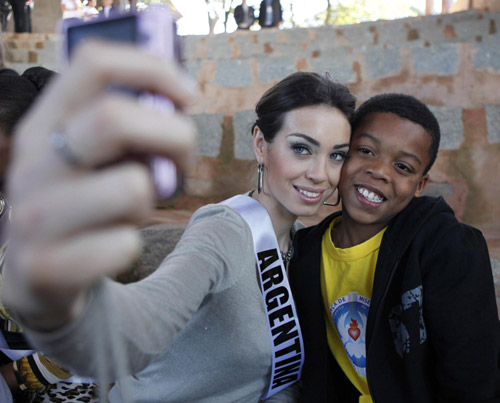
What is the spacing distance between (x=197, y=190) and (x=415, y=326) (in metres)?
3.45

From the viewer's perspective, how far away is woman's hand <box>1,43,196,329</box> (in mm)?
370

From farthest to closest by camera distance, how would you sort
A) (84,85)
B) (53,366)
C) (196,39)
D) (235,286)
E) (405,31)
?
(196,39)
(405,31)
(53,366)
(235,286)
(84,85)

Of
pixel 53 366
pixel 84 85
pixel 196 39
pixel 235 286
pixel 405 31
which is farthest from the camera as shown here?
pixel 196 39

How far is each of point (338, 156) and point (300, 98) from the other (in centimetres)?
22

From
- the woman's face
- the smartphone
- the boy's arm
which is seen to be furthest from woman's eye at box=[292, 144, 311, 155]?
the smartphone

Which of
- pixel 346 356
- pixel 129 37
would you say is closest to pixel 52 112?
pixel 129 37

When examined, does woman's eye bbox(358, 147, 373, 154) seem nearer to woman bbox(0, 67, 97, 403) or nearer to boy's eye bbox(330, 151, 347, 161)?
boy's eye bbox(330, 151, 347, 161)

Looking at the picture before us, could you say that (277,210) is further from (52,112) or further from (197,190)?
(197,190)

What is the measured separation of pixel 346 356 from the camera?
4.71 ft

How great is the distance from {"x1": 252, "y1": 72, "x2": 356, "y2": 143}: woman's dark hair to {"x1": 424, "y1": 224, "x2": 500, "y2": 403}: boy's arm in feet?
1.75

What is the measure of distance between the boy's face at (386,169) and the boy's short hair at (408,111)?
0.02m

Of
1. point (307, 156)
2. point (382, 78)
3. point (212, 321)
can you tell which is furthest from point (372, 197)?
point (382, 78)

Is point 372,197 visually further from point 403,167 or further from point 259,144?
point 259,144

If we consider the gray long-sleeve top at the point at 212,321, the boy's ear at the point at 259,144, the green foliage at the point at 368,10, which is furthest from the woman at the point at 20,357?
the green foliage at the point at 368,10
